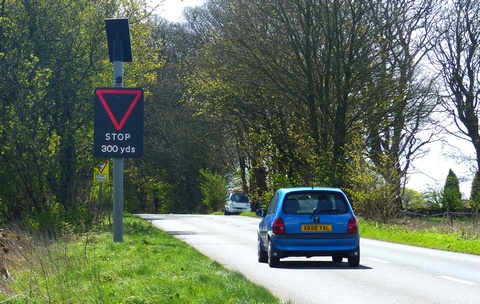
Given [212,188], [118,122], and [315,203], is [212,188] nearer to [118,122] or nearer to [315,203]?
[118,122]

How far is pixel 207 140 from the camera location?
63344 millimetres

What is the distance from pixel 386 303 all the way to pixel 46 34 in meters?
18.1

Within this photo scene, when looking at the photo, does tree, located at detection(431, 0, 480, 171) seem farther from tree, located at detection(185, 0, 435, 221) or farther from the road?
the road

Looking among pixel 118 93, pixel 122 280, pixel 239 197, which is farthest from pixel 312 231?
pixel 239 197

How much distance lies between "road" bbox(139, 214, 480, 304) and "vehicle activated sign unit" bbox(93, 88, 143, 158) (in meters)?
2.99

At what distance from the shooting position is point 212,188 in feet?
214

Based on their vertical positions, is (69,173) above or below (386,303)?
above

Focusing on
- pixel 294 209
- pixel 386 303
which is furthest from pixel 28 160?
pixel 386 303

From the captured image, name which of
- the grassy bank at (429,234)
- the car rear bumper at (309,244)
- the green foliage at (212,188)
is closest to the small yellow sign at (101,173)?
the grassy bank at (429,234)

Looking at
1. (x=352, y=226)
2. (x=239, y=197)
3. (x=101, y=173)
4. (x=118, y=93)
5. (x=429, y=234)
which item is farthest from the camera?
(x=239, y=197)

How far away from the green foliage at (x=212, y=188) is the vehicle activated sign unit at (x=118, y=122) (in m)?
44.9

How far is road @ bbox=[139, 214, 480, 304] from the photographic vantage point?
12.0 metres

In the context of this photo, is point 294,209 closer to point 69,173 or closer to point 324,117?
point 69,173

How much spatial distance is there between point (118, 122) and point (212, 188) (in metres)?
46.4
